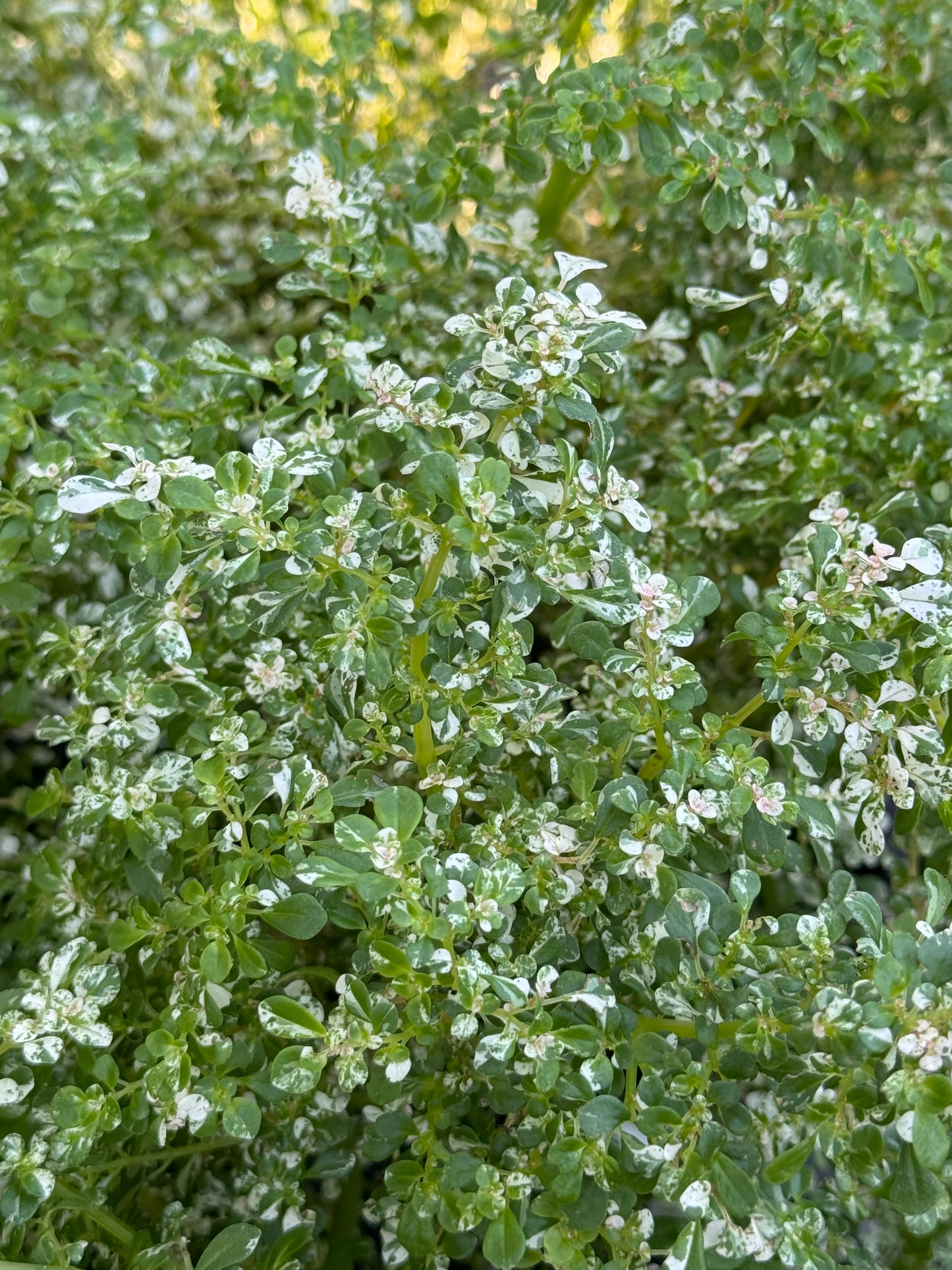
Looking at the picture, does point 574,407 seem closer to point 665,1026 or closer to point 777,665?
point 777,665

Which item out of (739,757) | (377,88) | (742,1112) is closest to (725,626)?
(739,757)

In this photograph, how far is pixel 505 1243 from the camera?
74 centimetres

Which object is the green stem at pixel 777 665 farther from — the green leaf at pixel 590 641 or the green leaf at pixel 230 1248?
the green leaf at pixel 230 1248

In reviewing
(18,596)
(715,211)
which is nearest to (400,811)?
(18,596)

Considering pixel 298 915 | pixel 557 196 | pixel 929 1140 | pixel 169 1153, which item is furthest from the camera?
pixel 557 196

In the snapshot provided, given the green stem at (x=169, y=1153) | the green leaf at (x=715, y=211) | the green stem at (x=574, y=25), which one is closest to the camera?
the green stem at (x=169, y=1153)

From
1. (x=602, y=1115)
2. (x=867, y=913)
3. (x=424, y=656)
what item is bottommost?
(x=602, y=1115)

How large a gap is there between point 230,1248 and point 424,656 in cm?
49

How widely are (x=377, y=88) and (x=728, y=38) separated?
1.36 ft

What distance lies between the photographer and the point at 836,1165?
769 millimetres

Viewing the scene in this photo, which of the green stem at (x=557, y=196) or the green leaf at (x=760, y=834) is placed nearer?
the green leaf at (x=760, y=834)

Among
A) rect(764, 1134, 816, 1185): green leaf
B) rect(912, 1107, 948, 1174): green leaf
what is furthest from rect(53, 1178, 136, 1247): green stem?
rect(912, 1107, 948, 1174): green leaf

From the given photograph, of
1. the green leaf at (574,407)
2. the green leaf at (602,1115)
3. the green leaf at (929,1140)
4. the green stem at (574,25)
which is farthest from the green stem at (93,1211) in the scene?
the green stem at (574,25)

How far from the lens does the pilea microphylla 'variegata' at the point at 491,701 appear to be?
2.52 ft
